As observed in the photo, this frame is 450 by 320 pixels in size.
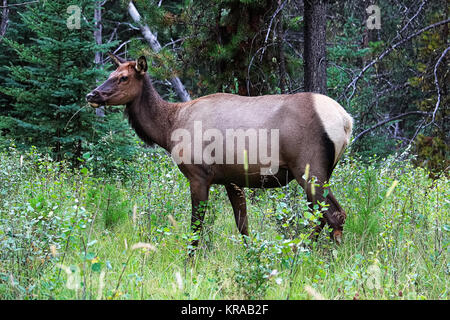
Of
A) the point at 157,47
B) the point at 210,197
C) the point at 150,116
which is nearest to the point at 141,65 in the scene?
the point at 150,116

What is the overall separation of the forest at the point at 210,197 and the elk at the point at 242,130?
21cm

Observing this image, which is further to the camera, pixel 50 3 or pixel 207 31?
pixel 50 3

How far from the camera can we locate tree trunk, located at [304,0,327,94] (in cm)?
715

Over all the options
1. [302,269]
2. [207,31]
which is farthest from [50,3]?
[302,269]

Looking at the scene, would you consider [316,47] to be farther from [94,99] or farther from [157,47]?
[157,47]

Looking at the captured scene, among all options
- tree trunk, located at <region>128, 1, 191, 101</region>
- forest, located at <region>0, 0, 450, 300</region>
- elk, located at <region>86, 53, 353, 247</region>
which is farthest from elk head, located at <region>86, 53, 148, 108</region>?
tree trunk, located at <region>128, 1, 191, 101</region>

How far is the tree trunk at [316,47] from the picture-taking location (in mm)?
7148

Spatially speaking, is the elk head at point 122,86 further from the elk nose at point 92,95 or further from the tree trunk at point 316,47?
the tree trunk at point 316,47

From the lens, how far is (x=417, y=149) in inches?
496

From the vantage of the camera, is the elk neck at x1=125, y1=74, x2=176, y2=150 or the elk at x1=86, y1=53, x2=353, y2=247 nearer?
the elk at x1=86, y1=53, x2=353, y2=247

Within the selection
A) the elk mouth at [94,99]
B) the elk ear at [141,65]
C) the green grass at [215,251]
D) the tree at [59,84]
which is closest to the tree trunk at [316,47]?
the green grass at [215,251]

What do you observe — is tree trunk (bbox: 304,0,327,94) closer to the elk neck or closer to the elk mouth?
the elk neck
